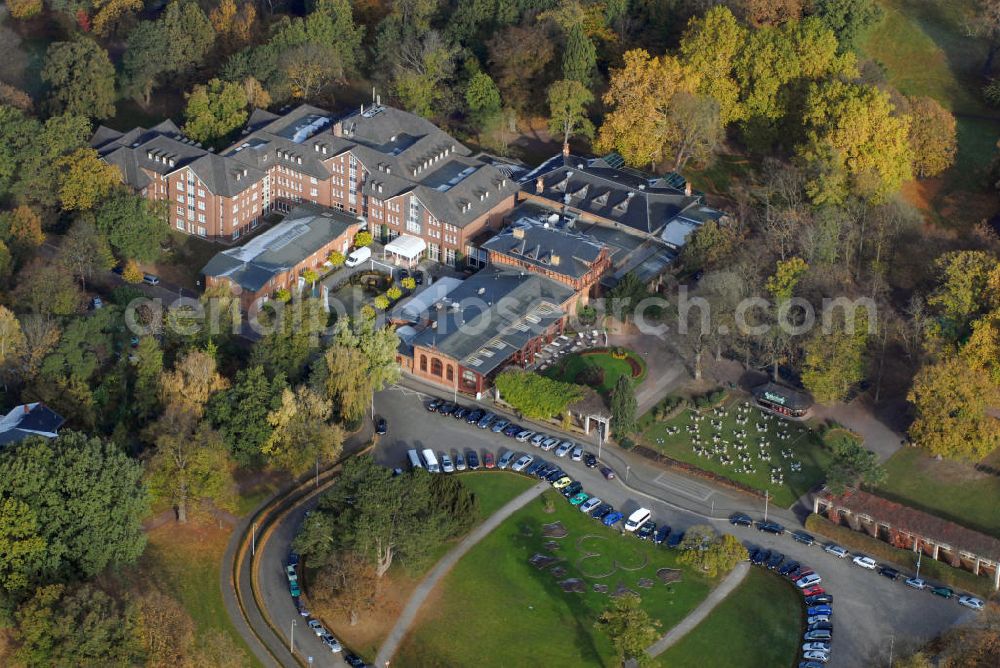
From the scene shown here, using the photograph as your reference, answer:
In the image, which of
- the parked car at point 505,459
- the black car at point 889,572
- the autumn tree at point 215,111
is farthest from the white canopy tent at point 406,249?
the black car at point 889,572

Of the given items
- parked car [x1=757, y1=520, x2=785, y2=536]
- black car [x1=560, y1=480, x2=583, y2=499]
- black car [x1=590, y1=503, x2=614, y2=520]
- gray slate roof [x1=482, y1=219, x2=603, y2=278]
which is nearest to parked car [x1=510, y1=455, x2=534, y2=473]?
black car [x1=560, y1=480, x2=583, y2=499]

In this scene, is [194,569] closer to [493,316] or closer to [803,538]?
[493,316]

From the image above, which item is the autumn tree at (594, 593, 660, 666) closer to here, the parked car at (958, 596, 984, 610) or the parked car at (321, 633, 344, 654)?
the parked car at (321, 633, 344, 654)

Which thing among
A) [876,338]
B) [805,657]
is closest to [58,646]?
[805,657]

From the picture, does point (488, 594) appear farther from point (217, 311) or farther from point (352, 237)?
point (352, 237)

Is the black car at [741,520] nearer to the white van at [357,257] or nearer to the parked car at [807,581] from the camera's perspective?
the parked car at [807,581]
